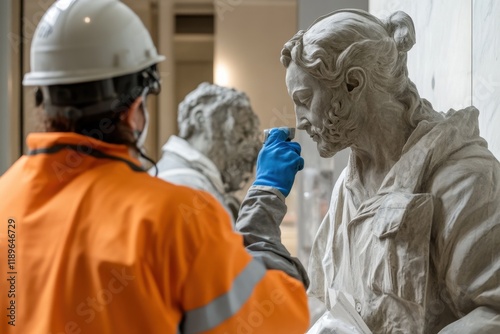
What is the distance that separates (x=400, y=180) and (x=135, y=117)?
3.06 ft

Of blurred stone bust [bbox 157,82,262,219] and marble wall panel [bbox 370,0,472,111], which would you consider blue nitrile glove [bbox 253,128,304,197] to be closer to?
marble wall panel [bbox 370,0,472,111]

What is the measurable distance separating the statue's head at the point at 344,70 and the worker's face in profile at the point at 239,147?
336 cm

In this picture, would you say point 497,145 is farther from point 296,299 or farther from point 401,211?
point 296,299

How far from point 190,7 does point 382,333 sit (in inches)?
259

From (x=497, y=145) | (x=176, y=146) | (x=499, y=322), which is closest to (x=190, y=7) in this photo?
(x=176, y=146)

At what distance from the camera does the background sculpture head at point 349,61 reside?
9.27ft

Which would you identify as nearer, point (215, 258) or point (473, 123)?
point (215, 258)

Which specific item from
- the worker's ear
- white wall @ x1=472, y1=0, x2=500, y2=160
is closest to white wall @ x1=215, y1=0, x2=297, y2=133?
white wall @ x1=472, y1=0, x2=500, y2=160

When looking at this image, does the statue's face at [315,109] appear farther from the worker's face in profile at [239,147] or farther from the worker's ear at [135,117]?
the worker's face in profile at [239,147]

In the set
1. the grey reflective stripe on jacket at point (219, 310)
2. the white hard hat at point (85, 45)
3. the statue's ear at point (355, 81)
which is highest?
the white hard hat at point (85, 45)

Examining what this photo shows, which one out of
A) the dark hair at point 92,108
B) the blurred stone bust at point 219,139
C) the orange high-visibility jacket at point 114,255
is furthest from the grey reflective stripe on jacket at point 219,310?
the blurred stone bust at point 219,139

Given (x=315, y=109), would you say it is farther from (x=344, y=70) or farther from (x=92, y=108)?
(x=92, y=108)

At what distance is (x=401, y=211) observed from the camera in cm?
277

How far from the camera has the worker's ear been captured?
231 cm
